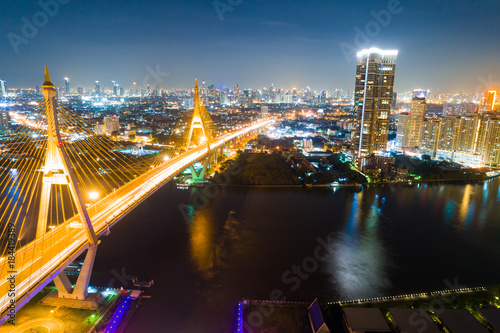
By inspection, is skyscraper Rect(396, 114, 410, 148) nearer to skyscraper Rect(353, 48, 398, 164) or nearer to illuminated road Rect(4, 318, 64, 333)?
skyscraper Rect(353, 48, 398, 164)

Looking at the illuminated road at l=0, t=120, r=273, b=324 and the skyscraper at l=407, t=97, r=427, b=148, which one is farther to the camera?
the skyscraper at l=407, t=97, r=427, b=148

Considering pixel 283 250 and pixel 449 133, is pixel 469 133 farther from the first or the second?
pixel 283 250

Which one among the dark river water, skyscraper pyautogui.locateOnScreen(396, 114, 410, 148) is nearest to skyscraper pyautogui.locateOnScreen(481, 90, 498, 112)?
skyscraper pyautogui.locateOnScreen(396, 114, 410, 148)

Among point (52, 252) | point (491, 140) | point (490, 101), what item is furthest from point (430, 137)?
point (52, 252)

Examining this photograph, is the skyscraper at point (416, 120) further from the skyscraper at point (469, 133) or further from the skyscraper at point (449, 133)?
the skyscraper at point (469, 133)

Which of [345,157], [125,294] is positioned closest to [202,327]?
[125,294]

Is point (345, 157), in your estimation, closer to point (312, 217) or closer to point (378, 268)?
point (312, 217)
